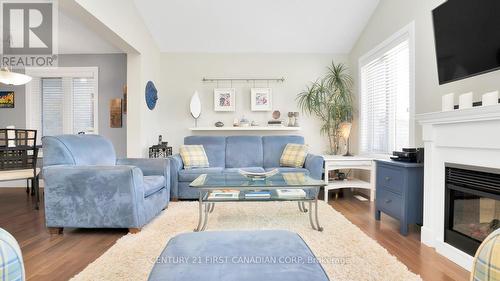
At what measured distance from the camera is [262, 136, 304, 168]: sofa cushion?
442 cm

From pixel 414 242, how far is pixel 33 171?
4.48 m

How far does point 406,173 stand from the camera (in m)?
2.57

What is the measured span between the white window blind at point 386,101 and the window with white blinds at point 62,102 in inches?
182

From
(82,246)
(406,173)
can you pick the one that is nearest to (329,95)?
(406,173)

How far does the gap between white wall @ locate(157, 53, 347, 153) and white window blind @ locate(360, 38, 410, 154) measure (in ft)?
3.02

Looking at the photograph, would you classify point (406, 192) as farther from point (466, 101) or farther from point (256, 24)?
point (256, 24)

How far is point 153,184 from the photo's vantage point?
2.94m

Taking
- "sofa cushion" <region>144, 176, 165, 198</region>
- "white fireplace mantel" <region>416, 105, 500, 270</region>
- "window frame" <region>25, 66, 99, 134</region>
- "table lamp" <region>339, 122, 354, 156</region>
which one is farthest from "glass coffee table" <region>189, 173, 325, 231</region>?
"window frame" <region>25, 66, 99, 134</region>

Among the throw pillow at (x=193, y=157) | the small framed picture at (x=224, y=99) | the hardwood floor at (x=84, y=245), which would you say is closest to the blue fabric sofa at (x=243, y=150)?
the throw pillow at (x=193, y=157)

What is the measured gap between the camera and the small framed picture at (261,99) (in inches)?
190

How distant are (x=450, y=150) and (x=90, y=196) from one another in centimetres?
304

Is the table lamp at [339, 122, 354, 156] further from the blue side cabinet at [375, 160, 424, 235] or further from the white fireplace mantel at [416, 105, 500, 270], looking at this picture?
the white fireplace mantel at [416, 105, 500, 270]

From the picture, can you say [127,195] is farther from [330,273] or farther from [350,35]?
[350,35]

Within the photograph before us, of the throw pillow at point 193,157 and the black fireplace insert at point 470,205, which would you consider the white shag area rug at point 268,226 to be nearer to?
the black fireplace insert at point 470,205
